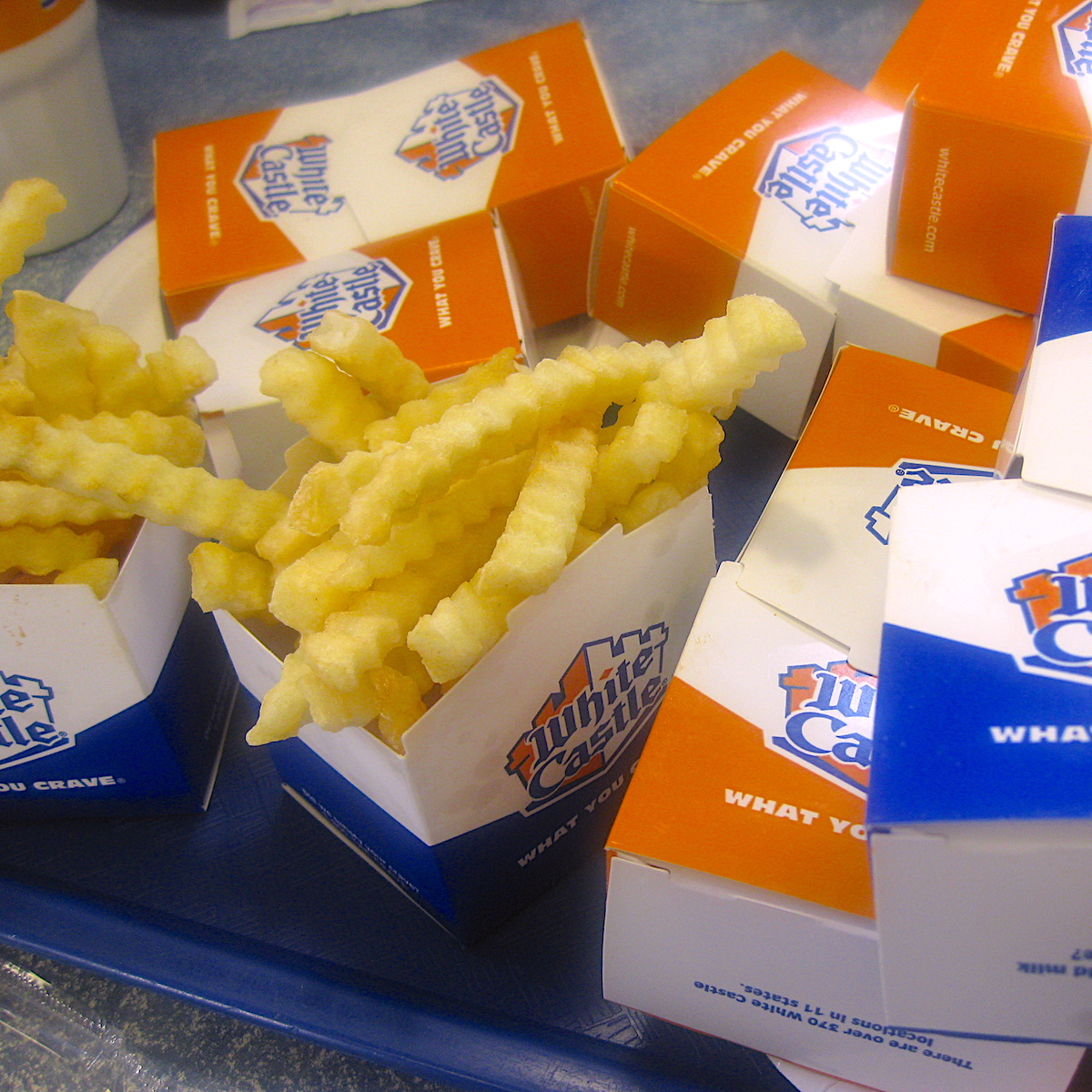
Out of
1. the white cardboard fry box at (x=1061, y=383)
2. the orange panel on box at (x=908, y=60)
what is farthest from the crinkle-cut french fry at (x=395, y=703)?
the orange panel on box at (x=908, y=60)

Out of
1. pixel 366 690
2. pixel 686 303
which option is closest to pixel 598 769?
pixel 366 690

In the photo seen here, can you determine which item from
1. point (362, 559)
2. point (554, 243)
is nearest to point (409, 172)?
point (554, 243)

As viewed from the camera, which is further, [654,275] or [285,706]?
[654,275]

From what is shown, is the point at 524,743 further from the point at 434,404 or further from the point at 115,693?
the point at 115,693

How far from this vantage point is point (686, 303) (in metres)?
1.27

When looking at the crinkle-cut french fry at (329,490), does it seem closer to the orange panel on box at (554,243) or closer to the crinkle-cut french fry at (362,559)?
the crinkle-cut french fry at (362,559)

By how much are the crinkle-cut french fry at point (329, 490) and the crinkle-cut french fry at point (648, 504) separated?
0.22m

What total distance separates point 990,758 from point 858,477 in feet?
1.35

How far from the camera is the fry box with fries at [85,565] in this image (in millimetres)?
829

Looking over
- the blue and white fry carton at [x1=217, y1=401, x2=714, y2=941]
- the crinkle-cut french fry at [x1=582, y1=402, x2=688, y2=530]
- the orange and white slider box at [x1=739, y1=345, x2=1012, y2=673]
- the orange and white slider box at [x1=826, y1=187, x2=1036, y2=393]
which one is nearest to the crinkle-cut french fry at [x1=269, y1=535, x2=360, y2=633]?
the blue and white fry carton at [x1=217, y1=401, x2=714, y2=941]

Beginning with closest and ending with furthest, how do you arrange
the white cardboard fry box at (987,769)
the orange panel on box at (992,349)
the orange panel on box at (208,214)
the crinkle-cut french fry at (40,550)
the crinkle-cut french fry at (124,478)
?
1. the white cardboard fry box at (987,769)
2. the crinkle-cut french fry at (124,478)
3. the crinkle-cut french fry at (40,550)
4. the orange panel on box at (992,349)
5. the orange panel on box at (208,214)

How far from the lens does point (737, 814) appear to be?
2.34 feet

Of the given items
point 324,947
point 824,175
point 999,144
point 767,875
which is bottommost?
point 324,947

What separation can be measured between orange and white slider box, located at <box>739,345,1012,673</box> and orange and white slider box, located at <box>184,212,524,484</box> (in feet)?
1.28
